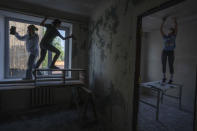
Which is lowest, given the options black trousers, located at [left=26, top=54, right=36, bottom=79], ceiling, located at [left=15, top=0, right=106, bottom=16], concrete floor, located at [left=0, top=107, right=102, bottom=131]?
concrete floor, located at [left=0, top=107, right=102, bottom=131]

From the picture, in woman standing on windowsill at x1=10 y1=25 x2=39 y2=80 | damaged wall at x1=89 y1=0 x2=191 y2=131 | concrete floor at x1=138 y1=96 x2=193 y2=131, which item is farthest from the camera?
woman standing on windowsill at x1=10 y1=25 x2=39 y2=80

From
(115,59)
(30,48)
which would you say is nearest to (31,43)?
(30,48)

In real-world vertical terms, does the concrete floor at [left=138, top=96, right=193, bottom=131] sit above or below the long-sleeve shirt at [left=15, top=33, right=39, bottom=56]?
below

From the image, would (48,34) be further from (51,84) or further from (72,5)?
(51,84)

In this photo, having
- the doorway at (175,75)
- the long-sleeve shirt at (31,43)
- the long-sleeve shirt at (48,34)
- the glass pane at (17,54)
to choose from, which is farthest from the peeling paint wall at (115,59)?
the glass pane at (17,54)

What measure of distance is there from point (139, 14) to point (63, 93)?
8.40ft

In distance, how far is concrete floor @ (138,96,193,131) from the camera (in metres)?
2.18

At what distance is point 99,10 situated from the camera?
2.50 metres

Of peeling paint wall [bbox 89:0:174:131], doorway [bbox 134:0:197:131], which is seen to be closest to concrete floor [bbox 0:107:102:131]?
peeling paint wall [bbox 89:0:174:131]

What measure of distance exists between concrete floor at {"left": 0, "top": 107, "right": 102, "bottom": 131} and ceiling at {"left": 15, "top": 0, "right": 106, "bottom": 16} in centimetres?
244

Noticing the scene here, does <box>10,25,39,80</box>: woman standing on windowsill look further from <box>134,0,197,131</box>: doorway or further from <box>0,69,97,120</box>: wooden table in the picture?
<box>134,0,197,131</box>: doorway

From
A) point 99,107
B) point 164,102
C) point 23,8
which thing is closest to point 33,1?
point 23,8

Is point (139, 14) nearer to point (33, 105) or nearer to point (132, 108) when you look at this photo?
point (132, 108)

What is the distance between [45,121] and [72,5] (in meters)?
2.54
